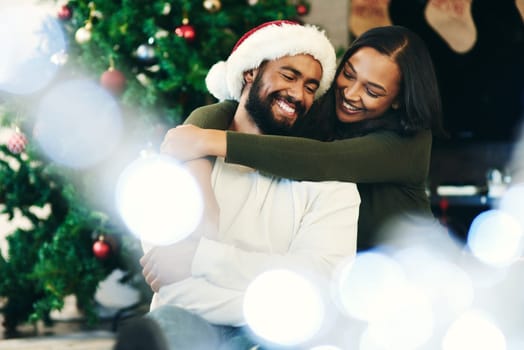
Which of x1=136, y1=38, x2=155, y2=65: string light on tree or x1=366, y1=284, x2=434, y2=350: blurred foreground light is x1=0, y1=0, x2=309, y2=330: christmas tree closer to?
x1=136, y1=38, x2=155, y2=65: string light on tree

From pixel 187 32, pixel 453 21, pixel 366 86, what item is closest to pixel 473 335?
pixel 366 86

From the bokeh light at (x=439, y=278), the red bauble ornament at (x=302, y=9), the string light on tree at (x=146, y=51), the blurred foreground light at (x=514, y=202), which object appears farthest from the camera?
the blurred foreground light at (x=514, y=202)

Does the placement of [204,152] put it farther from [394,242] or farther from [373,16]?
[373,16]

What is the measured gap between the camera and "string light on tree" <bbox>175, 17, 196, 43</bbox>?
2434 mm

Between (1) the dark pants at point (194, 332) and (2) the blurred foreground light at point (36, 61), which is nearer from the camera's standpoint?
(1) the dark pants at point (194, 332)

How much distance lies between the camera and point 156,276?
4.26ft

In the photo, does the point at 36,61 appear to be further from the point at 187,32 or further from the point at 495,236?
the point at 495,236

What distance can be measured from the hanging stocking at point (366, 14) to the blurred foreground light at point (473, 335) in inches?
84.7

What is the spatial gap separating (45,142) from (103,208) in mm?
365

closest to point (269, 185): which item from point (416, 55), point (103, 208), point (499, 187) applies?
point (416, 55)

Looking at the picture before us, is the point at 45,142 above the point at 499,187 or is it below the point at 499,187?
above

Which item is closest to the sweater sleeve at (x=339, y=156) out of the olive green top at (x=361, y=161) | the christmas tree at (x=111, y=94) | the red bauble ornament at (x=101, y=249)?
the olive green top at (x=361, y=161)

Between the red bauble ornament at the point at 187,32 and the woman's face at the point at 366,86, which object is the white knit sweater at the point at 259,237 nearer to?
the woman's face at the point at 366,86

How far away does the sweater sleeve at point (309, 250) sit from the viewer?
1.24 m
